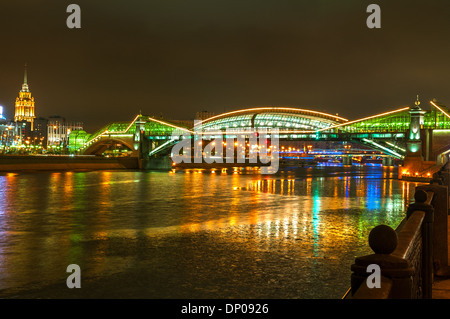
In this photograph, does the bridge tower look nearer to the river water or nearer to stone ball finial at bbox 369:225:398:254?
the river water

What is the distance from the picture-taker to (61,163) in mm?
65125

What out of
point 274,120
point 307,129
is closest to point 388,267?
point 307,129

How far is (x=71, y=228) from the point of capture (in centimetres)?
1373

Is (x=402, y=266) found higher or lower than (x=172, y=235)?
higher

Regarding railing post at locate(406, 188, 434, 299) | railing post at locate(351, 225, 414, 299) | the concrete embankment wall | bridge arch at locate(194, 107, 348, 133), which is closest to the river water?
railing post at locate(406, 188, 434, 299)

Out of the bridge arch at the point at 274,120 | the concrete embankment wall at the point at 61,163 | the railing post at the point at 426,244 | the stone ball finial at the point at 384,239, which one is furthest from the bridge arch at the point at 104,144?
the stone ball finial at the point at 384,239

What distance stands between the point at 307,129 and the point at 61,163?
1508 inches

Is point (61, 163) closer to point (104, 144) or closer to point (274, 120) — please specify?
point (104, 144)

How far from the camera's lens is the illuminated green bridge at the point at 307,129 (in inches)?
2146

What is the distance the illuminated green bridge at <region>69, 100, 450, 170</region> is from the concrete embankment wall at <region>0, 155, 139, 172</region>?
535 centimetres

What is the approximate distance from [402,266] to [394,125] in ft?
204

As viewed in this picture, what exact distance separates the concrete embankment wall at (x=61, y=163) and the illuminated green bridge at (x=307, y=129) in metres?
5.35
